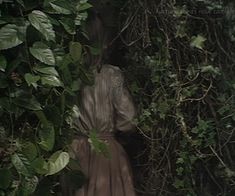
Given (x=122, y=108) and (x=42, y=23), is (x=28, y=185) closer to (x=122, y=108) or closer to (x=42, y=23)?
(x=42, y=23)

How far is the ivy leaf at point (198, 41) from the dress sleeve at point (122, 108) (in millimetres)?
349

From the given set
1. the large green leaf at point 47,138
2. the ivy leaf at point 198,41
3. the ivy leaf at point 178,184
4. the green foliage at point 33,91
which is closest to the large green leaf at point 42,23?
the green foliage at point 33,91

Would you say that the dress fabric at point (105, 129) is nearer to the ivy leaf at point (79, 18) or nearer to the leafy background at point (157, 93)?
the leafy background at point (157, 93)

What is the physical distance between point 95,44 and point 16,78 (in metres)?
0.54

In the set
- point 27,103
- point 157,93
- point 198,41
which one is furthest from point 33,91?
point 198,41

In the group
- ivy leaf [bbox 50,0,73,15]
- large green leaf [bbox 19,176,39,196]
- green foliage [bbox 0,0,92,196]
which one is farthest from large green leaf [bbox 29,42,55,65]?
large green leaf [bbox 19,176,39,196]

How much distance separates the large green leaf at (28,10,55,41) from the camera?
162 cm

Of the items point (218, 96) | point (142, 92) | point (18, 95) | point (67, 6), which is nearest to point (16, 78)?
point (18, 95)

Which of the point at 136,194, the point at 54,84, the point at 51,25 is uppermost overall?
the point at 51,25

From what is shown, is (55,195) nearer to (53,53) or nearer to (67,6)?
(53,53)

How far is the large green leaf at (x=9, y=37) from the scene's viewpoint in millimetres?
1584

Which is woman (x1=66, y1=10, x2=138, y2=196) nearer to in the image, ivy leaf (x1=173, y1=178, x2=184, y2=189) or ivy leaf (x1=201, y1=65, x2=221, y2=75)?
ivy leaf (x1=173, y1=178, x2=184, y2=189)

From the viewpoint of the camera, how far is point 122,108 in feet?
7.14

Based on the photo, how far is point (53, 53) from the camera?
1726mm
